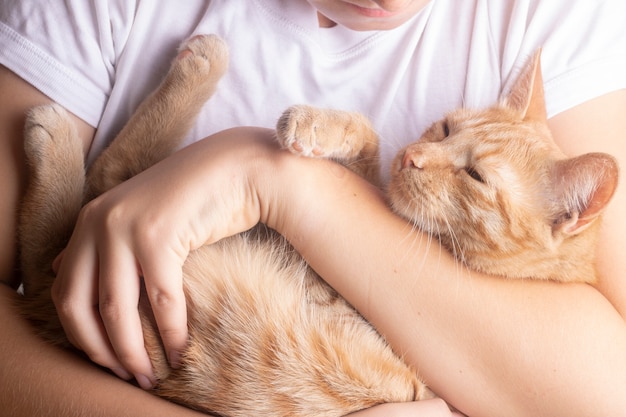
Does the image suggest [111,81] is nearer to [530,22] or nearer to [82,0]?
[82,0]

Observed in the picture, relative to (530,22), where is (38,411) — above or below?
below

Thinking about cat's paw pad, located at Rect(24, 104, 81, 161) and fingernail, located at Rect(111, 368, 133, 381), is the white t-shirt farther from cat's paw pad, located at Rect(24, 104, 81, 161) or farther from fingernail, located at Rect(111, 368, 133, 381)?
fingernail, located at Rect(111, 368, 133, 381)

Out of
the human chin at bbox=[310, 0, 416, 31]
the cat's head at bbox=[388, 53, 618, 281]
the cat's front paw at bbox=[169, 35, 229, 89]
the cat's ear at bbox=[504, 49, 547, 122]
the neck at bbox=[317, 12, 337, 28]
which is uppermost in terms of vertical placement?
the neck at bbox=[317, 12, 337, 28]

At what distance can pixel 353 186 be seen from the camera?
1097mm

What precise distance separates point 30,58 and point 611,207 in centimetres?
127

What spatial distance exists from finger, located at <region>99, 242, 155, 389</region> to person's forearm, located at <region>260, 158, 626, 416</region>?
285 millimetres

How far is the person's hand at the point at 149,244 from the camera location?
3.25ft

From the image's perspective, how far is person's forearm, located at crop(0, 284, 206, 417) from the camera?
98cm

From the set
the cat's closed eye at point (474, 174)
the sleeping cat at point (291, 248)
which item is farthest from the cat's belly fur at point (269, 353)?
the cat's closed eye at point (474, 174)

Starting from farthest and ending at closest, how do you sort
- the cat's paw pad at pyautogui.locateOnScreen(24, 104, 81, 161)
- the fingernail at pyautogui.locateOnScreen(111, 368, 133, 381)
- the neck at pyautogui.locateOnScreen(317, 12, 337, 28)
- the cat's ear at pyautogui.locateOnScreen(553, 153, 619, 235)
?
the neck at pyautogui.locateOnScreen(317, 12, 337, 28) → the cat's paw pad at pyautogui.locateOnScreen(24, 104, 81, 161) → the fingernail at pyautogui.locateOnScreen(111, 368, 133, 381) → the cat's ear at pyautogui.locateOnScreen(553, 153, 619, 235)

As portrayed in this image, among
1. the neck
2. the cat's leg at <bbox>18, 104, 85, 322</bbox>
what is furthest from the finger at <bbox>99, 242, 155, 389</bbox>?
the neck

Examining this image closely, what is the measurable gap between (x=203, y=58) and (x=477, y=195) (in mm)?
682

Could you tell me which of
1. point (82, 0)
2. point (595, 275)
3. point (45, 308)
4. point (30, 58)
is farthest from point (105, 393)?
point (595, 275)

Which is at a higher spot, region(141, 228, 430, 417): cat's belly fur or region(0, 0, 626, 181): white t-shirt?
region(0, 0, 626, 181): white t-shirt
